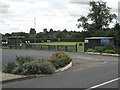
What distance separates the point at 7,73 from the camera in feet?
39.4

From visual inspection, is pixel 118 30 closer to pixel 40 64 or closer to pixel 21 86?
pixel 40 64

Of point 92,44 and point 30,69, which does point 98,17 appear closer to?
point 92,44

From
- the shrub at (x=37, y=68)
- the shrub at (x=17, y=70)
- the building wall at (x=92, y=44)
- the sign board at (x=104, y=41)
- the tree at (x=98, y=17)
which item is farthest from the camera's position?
the tree at (x=98, y=17)

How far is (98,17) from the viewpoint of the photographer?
78.1 meters

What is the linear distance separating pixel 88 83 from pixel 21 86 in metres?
2.99

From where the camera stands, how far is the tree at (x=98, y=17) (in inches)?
3036

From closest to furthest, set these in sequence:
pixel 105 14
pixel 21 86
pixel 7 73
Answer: pixel 21 86, pixel 7 73, pixel 105 14

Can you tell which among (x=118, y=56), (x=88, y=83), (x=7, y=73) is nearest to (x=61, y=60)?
(x=7, y=73)

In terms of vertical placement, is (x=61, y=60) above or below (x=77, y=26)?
below

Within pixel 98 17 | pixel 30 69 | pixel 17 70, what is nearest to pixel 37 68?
pixel 30 69

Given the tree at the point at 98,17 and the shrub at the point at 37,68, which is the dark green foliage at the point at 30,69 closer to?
the shrub at the point at 37,68

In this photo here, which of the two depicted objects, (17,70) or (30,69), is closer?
(30,69)

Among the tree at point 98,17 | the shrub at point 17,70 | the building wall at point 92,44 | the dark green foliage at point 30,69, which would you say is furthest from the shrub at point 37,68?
the tree at point 98,17

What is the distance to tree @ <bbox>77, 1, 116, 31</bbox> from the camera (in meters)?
77.1
